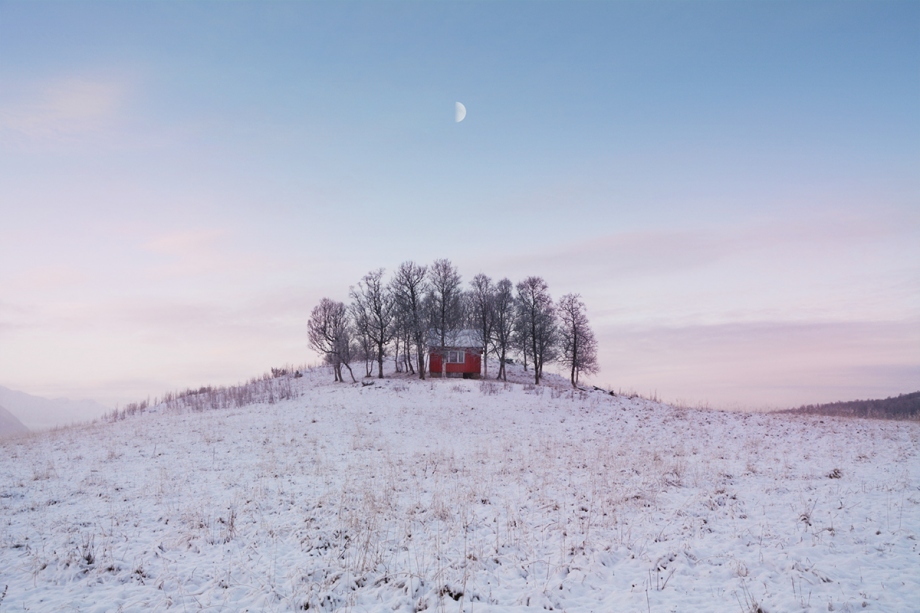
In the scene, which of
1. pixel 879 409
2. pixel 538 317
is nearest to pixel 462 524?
pixel 879 409

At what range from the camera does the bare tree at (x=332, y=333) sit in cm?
5244

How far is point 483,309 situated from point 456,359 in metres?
7.23

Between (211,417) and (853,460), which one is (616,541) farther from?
(211,417)

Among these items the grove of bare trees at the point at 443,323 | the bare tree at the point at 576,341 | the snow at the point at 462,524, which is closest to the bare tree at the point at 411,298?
the grove of bare trees at the point at 443,323

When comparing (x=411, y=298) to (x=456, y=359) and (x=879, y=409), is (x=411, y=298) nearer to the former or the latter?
(x=456, y=359)

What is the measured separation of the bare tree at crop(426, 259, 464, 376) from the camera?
58.4 m

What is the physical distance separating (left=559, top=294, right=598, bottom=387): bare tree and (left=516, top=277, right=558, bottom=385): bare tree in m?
1.55

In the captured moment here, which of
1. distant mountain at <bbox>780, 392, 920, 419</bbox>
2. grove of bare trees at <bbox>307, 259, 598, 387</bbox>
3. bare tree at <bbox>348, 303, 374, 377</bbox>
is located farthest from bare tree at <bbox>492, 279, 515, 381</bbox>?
distant mountain at <bbox>780, 392, 920, 419</bbox>

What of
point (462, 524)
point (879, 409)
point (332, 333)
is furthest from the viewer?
point (332, 333)

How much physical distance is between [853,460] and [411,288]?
4594cm

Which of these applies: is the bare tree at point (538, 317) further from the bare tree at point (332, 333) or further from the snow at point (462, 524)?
the snow at point (462, 524)

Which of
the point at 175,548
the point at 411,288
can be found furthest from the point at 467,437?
the point at 411,288

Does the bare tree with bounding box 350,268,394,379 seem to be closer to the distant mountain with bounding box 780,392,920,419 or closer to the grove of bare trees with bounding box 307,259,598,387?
the grove of bare trees with bounding box 307,259,598,387

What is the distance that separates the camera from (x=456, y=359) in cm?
5922
